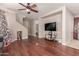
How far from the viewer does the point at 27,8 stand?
243cm

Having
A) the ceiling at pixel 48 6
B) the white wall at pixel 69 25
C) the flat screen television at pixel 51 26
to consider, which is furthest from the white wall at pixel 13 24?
the white wall at pixel 69 25

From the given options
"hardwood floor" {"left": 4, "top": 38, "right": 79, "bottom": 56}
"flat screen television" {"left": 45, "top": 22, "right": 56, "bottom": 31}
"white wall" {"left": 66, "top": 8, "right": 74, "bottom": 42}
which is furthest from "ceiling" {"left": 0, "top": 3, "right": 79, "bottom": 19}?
"hardwood floor" {"left": 4, "top": 38, "right": 79, "bottom": 56}

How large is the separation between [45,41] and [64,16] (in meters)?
0.89

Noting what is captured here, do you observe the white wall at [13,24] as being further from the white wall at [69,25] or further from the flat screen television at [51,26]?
the white wall at [69,25]

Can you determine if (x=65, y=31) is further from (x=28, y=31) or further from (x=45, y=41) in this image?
(x=28, y=31)

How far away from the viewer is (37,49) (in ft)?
8.07

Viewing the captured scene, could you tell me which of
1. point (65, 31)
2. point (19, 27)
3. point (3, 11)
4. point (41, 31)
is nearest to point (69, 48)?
point (65, 31)

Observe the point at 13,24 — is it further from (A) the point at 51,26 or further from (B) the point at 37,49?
(A) the point at 51,26

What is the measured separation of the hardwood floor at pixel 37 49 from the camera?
7.30 ft

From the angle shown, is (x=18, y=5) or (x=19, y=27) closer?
(x=18, y=5)

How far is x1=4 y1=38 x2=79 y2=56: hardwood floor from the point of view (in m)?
2.22

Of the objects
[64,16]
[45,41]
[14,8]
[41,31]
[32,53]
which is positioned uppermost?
[14,8]

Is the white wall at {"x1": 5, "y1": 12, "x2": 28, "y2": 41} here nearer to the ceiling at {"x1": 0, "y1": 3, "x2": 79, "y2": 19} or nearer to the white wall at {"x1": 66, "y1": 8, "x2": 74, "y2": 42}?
the ceiling at {"x1": 0, "y1": 3, "x2": 79, "y2": 19}

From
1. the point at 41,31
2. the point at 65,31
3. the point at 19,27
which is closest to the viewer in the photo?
the point at 65,31
